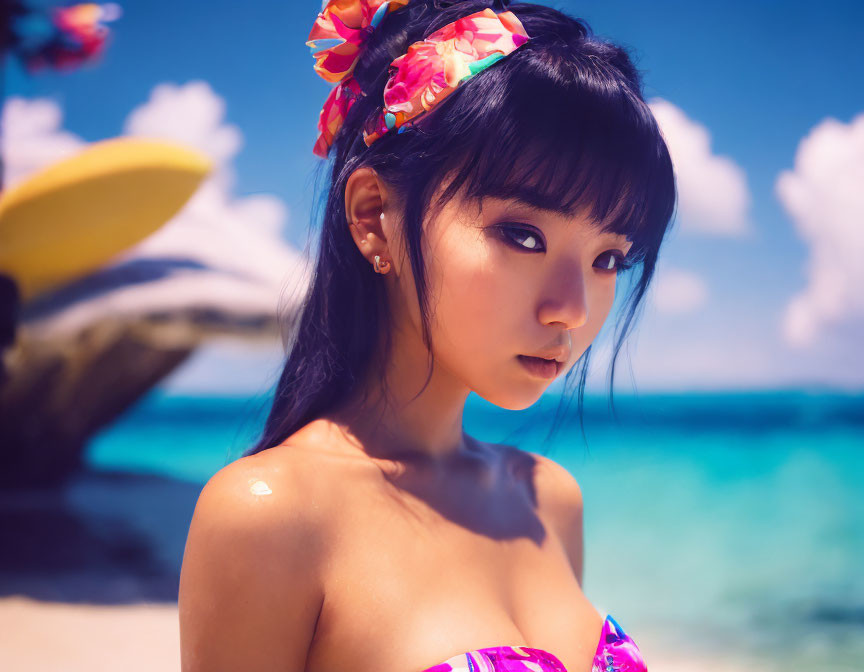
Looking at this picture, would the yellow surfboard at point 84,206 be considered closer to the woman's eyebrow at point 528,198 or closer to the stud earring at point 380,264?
the stud earring at point 380,264

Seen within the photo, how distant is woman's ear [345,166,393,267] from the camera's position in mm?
853

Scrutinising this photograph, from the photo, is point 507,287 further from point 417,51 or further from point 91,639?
point 91,639

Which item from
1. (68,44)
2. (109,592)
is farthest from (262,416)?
(68,44)

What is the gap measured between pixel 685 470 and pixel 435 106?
984 cm

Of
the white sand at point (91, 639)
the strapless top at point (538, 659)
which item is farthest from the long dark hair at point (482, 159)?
the white sand at point (91, 639)

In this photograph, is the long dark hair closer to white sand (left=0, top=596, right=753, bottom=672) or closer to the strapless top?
the strapless top

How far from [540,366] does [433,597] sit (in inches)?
10.6

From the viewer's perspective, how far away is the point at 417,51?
814 mm

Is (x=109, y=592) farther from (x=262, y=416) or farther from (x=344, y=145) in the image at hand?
(x=344, y=145)

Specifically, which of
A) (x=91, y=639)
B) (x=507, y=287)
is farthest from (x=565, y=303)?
(x=91, y=639)

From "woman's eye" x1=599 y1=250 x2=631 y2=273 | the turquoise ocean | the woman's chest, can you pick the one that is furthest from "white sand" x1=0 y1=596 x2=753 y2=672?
"woman's eye" x1=599 y1=250 x2=631 y2=273

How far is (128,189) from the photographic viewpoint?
3904mm

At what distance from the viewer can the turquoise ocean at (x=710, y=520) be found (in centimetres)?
370

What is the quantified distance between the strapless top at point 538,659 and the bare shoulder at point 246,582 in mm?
148
